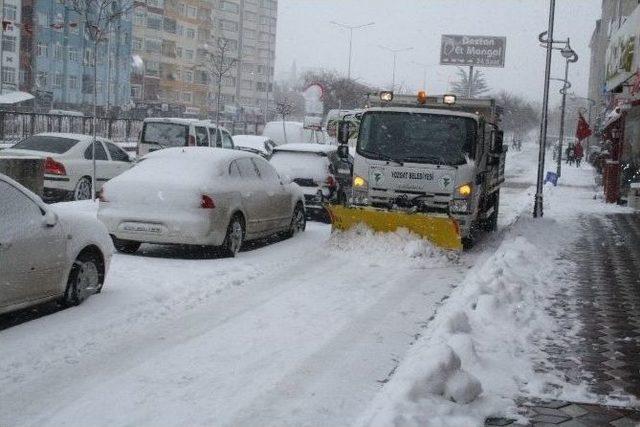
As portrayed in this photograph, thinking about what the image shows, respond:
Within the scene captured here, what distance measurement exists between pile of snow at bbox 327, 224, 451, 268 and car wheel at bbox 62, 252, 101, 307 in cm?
452

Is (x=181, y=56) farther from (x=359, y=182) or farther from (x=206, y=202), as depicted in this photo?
(x=206, y=202)

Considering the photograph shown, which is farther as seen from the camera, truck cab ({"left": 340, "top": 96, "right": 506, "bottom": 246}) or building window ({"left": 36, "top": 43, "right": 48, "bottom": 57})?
building window ({"left": 36, "top": 43, "right": 48, "bottom": 57})

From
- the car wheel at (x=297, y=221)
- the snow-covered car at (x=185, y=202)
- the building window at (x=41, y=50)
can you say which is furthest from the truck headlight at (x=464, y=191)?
the building window at (x=41, y=50)

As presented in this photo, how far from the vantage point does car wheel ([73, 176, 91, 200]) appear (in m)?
18.0

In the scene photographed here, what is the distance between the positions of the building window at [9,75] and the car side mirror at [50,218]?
65.2 meters

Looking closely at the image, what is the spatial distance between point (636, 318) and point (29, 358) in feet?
20.3

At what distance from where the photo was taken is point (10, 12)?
68.7m

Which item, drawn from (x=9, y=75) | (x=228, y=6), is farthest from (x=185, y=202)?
(x=228, y=6)

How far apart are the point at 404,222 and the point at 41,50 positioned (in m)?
67.2

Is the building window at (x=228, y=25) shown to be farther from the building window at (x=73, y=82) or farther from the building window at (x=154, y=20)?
the building window at (x=73, y=82)

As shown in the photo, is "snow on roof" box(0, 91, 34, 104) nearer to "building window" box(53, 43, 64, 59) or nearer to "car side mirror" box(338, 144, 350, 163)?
"building window" box(53, 43, 64, 59)

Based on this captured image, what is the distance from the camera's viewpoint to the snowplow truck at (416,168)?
13328 mm

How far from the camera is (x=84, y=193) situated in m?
18.3

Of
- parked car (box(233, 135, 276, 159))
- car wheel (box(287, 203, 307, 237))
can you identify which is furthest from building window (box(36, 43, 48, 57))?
car wheel (box(287, 203, 307, 237))
